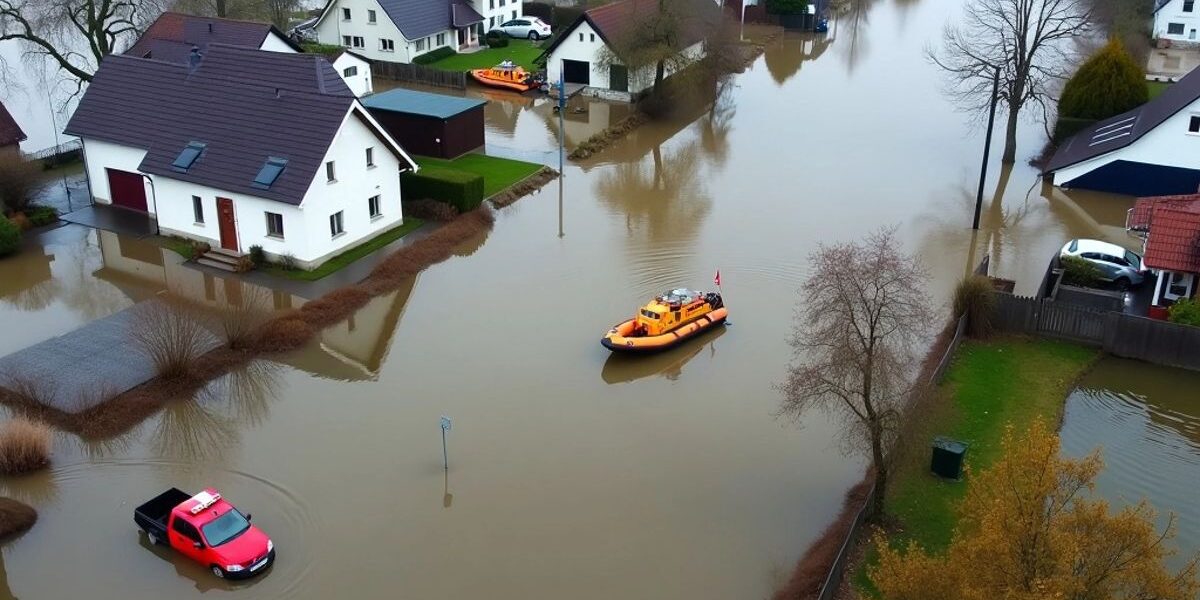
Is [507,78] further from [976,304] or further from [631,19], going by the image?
[976,304]

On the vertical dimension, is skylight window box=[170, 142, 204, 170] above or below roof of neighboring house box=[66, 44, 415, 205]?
below

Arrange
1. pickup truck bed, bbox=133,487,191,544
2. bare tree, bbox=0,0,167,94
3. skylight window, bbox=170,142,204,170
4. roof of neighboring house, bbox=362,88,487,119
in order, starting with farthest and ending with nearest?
roof of neighboring house, bbox=362,88,487,119
bare tree, bbox=0,0,167,94
skylight window, bbox=170,142,204,170
pickup truck bed, bbox=133,487,191,544

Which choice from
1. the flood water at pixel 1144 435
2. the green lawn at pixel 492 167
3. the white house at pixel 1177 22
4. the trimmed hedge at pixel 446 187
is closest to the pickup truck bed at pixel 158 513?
the trimmed hedge at pixel 446 187

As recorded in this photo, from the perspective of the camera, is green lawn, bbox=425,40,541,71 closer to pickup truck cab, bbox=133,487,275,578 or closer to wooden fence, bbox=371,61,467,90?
wooden fence, bbox=371,61,467,90

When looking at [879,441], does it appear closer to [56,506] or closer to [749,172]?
[56,506]

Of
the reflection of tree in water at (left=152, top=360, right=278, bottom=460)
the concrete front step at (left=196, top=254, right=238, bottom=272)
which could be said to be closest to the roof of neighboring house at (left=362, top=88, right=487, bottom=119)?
the concrete front step at (left=196, top=254, right=238, bottom=272)

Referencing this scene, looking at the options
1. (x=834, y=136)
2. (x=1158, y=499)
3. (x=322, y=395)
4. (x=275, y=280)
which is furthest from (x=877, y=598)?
(x=834, y=136)
